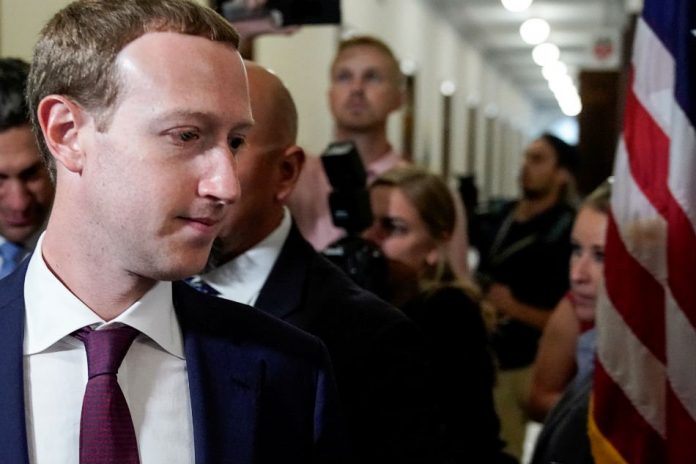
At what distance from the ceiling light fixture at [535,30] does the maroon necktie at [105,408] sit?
1399cm

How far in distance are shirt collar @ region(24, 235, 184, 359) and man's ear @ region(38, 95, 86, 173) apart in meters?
0.13

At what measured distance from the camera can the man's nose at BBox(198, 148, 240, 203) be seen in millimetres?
1227

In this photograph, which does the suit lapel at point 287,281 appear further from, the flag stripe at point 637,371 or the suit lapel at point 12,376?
the flag stripe at point 637,371

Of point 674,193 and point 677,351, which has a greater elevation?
point 674,193

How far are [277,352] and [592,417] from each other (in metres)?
1.26

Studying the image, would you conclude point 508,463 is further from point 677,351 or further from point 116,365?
point 116,365

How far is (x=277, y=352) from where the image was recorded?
1377 millimetres

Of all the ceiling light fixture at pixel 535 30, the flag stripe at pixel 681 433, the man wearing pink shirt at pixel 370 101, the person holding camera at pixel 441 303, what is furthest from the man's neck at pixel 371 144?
the ceiling light fixture at pixel 535 30

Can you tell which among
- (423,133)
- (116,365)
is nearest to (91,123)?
(116,365)

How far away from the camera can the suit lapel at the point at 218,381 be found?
127 cm

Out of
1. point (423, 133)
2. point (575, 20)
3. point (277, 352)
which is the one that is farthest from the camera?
point (575, 20)

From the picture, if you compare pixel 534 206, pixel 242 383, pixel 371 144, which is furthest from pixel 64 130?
Result: pixel 534 206

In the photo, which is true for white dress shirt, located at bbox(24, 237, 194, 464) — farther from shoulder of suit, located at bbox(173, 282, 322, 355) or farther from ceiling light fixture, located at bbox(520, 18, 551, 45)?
ceiling light fixture, located at bbox(520, 18, 551, 45)

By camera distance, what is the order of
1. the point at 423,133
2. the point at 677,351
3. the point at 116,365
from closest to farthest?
the point at 116,365
the point at 677,351
the point at 423,133
